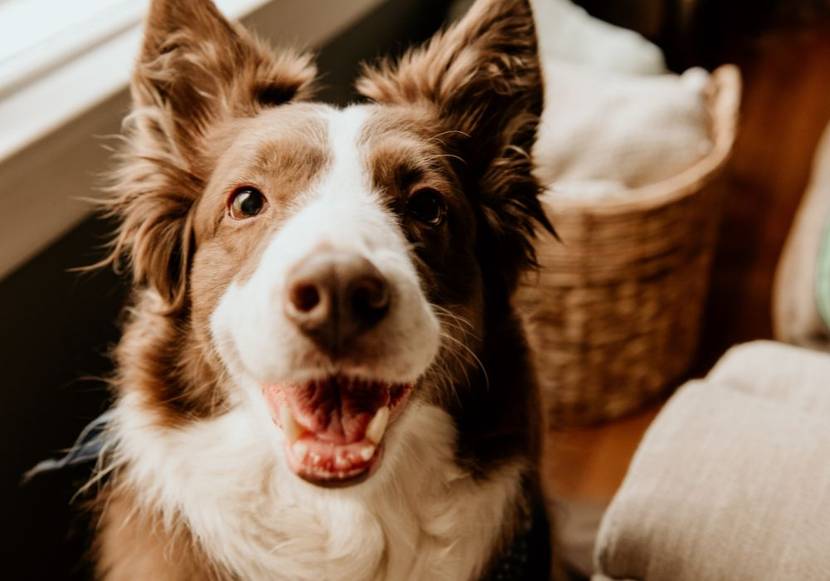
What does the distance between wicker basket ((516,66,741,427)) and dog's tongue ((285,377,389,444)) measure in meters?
0.85

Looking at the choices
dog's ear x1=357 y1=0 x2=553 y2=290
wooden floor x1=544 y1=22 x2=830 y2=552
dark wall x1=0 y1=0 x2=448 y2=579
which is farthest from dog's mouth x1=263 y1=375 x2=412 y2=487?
wooden floor x1=544 y1=22 x2=830 y2=552

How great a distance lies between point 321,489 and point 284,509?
0.62 feet

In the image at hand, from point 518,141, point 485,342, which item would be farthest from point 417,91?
point 485,342

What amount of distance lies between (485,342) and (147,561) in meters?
0.66

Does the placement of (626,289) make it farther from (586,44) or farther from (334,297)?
(334,297)

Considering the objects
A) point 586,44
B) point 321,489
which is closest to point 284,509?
point 321,489

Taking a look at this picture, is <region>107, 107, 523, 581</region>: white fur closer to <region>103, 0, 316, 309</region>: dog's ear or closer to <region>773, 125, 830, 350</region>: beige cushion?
<region>103, 0, 316, 309</region>: dog's ear

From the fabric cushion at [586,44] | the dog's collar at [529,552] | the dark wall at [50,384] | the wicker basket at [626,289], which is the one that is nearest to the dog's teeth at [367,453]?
the dog's collar at [529,552]

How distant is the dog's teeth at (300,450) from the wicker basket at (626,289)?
36.5 inches

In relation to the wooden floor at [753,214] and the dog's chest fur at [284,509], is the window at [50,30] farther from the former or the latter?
the wooden floor at [753,214]

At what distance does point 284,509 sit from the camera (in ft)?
4.03

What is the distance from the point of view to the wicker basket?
2.04 meters

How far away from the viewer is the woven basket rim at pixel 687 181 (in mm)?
1996

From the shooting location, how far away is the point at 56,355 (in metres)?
1.52
